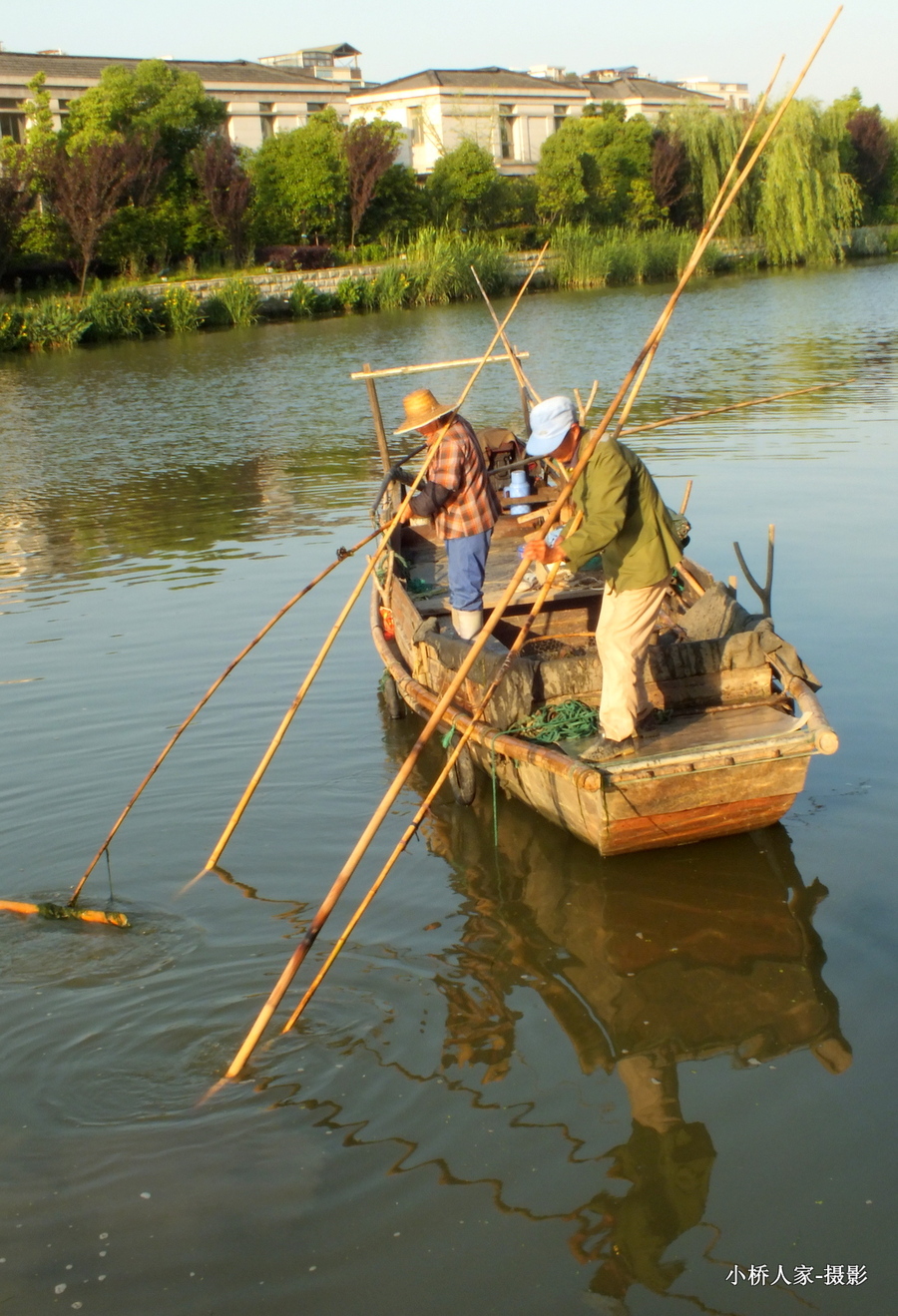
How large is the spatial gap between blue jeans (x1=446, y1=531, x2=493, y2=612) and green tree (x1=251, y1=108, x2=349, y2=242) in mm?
39394

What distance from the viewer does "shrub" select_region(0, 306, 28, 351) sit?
3203cm

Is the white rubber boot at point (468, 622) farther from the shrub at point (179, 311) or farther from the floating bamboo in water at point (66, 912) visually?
the shrub at point (179, 311)

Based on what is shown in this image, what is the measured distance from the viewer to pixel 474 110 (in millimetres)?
57500

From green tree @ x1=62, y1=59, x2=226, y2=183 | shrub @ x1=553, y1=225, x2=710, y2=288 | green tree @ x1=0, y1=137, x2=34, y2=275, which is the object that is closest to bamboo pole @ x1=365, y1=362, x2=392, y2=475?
green tree @ x1=0, y1=137, x2=34, y2=275

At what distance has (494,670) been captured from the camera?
6.09 metres

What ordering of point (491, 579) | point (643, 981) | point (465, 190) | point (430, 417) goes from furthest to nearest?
point (465, 190) → point (491, 579) → point (430, 417) → point (643, 981)

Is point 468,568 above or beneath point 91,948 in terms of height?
above

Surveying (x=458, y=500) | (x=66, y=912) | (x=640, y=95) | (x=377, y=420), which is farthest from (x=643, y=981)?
(x=640, y=95)

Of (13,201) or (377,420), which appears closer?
(377,420)

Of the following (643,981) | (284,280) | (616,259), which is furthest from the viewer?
(616,259)

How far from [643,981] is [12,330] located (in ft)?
102

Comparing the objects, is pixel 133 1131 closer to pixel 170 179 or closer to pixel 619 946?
pixel 619 946

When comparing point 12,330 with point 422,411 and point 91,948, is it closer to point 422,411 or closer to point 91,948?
point 422,411

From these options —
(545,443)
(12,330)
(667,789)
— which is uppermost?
(12,330)
